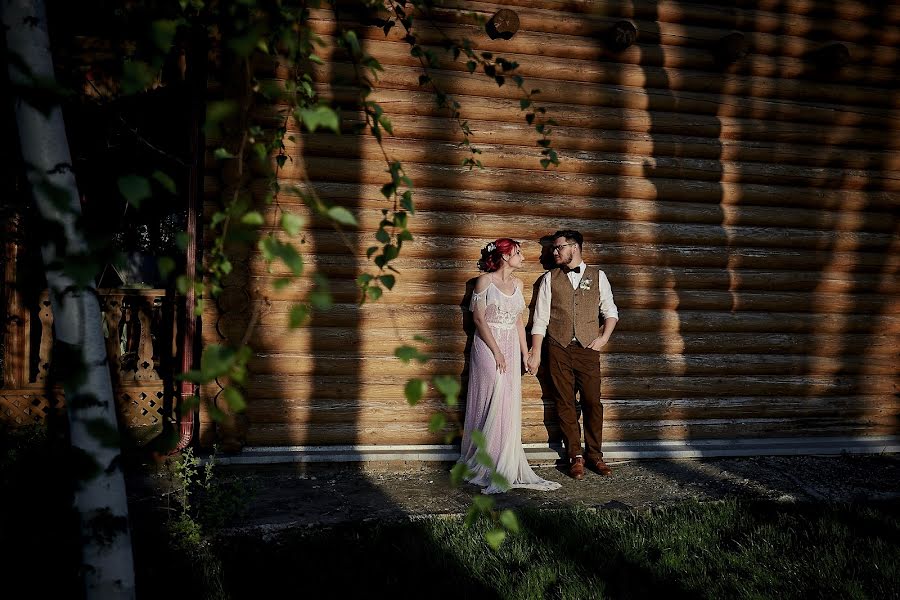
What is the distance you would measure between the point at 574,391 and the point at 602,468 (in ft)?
2.27

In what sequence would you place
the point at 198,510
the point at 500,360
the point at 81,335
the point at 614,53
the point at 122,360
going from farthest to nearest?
the point at 122,360, the point at 614,53, the point at 500,360, the point at 198,510, the point at 81,335

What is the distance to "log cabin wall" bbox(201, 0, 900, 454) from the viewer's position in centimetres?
538

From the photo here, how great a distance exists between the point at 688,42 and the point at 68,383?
19.9 ft

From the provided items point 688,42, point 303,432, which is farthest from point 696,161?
point 303,432

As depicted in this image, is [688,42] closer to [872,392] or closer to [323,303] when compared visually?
[872,392]

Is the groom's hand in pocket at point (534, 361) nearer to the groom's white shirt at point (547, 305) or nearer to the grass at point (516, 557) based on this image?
the groom's white shirt at point (547, 305)

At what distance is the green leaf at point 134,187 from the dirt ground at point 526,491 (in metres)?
3.12

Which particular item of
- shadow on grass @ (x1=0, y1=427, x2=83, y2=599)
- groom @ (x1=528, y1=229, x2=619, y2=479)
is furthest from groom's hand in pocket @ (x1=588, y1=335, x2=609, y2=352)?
shadow on grass @ (x1=0, y1=427, x2=83, y2=599)

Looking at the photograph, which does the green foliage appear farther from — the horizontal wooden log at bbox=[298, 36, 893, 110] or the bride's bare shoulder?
the horizontal wooden log at bbox=[298, 36, 893, 110]

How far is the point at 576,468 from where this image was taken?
535 centimetres

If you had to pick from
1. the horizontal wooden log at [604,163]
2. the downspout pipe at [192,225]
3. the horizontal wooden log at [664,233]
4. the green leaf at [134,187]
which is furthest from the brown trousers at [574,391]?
the green leaf at [134,187]

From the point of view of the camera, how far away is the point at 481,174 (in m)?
5.58

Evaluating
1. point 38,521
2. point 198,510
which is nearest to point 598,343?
point 198,510

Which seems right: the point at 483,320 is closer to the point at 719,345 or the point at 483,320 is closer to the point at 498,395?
the point at 498,395
